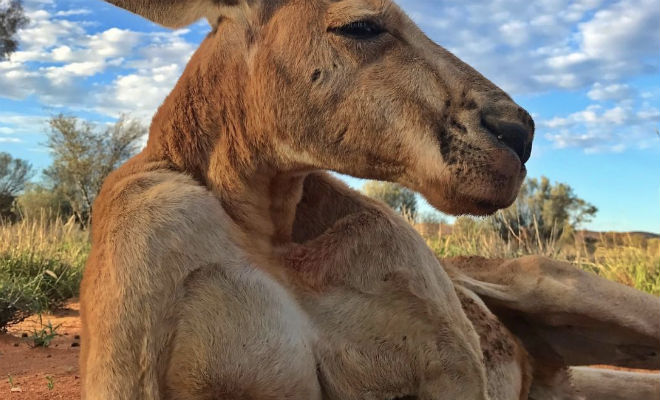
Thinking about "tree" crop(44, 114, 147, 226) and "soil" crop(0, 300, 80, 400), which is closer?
"soil" crop(0, 300, 80, 400)

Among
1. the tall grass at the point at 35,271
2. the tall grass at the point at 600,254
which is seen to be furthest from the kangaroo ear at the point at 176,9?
the tall grass at the point at 35,271

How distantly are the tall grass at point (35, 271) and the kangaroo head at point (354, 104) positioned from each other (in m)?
7.03

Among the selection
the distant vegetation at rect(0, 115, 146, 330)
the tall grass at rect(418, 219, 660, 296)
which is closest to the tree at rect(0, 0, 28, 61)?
the distant vegetation at rect(0, 115, 146, 330)

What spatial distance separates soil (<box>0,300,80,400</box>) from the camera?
482 centimetres

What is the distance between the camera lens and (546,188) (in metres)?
28.7

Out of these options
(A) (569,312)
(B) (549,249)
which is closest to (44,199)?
(B) (549,249)

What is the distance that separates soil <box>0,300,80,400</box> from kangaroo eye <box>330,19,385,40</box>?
3590 millimetres

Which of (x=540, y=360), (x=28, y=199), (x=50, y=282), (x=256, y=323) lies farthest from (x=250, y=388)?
(x=28, y=199)

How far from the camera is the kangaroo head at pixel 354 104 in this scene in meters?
2.15

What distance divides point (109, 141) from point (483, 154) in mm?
31313

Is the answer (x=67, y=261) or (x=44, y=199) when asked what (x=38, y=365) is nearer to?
(x=67, y=261)

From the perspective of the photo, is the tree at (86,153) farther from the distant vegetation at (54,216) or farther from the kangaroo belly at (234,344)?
the kangaroo belly at (234,344)

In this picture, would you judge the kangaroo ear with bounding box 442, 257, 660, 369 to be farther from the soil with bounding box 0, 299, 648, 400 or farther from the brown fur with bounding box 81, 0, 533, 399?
the soil with bounding box 0, 299, 648, 400

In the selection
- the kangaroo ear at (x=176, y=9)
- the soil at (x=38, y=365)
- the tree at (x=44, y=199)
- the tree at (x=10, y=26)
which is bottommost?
the soil at (x=38, y=365)
